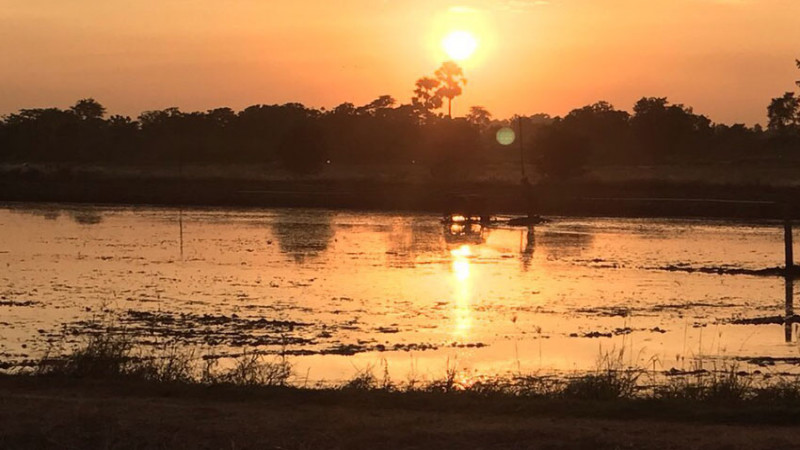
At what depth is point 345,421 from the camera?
982cm

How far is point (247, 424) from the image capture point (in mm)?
9633

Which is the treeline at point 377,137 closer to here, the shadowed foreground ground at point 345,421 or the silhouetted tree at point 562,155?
the silhouetted tree at point 562,155

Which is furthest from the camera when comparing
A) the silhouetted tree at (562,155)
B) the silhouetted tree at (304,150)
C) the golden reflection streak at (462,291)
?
the silhouetted tree at (304,150)

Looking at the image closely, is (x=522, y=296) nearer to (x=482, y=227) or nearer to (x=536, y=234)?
(x=536, y=234)

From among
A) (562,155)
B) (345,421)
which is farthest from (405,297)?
(562,155)

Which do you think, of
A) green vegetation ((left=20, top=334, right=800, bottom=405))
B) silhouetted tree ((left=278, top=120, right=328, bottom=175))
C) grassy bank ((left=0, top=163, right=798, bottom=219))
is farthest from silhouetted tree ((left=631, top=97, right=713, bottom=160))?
green vegetation ((left=20, top=334, right=800, bottom=405))

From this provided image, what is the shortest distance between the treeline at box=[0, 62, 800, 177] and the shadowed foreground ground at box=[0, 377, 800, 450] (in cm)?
6878

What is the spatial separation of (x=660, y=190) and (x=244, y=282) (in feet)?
163

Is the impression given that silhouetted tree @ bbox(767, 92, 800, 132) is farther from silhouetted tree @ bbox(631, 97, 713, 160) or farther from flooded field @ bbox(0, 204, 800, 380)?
flooded field @ bbox(0, 204, 800, 380)

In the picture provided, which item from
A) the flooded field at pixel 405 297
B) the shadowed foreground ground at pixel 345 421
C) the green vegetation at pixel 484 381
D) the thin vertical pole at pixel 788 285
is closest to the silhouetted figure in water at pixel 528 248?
the flooded field at pixel 405 297

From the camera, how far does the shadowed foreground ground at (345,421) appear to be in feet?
29.8

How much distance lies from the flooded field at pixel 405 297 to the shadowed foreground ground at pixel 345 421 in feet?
10.8

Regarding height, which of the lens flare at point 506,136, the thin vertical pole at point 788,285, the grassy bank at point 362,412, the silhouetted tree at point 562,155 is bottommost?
the thin vertical pole at point 788,285

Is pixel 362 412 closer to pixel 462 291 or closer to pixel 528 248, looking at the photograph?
pixel 462 291
